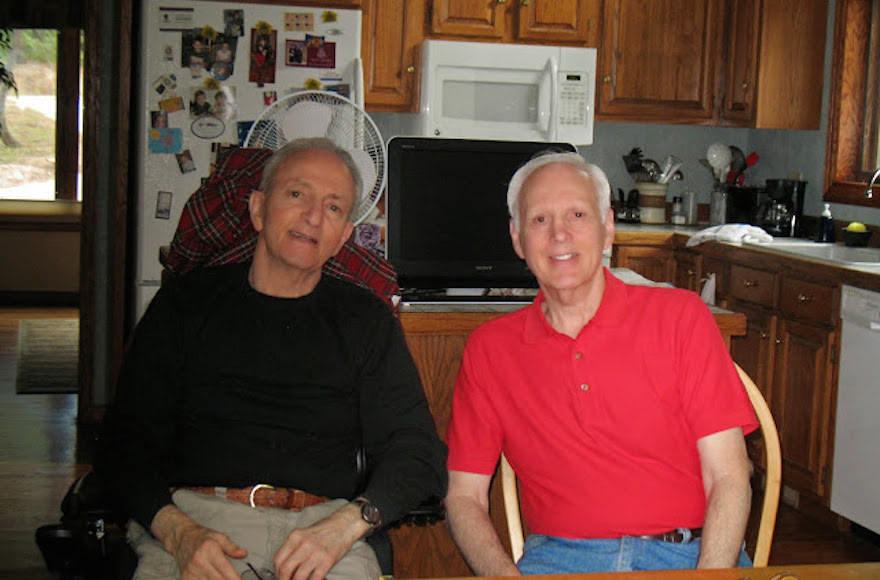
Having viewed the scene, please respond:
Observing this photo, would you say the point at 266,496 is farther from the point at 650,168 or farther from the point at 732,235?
the point at 650,168

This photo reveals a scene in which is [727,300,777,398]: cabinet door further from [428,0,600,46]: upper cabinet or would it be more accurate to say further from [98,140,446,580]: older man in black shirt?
[98,140,446,580]: older man in black shirt

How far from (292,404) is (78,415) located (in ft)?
10.7

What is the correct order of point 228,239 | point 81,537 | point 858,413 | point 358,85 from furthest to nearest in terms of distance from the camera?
point 358,85
point 858,413
point 228,239
point 81,537

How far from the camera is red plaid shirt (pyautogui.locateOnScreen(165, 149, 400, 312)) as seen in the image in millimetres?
2162

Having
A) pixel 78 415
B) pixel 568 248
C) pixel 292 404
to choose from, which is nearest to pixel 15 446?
pixel 78 415

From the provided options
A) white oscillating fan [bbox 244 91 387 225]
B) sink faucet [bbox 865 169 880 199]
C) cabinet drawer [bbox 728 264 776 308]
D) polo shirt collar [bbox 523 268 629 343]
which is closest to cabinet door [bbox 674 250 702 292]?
cabinet drawer [bbox 728 264 776 308]

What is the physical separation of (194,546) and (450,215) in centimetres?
138

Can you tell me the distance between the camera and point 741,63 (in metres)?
5.10

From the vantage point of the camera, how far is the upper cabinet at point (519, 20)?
480cm

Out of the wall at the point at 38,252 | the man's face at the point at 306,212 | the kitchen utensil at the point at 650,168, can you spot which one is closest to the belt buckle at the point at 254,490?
the man's face at the point at 306,212

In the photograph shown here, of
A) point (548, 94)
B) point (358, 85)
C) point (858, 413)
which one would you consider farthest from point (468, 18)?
point (858, 413)

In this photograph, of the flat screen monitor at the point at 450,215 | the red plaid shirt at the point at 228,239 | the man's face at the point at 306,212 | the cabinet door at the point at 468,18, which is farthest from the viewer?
the cabinet door at the point at 468,18

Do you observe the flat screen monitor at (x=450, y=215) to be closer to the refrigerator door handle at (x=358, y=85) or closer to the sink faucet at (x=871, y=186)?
the refrigerator door handle at (x=358, y=85)

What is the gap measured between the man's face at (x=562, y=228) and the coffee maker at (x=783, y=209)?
3.22m
